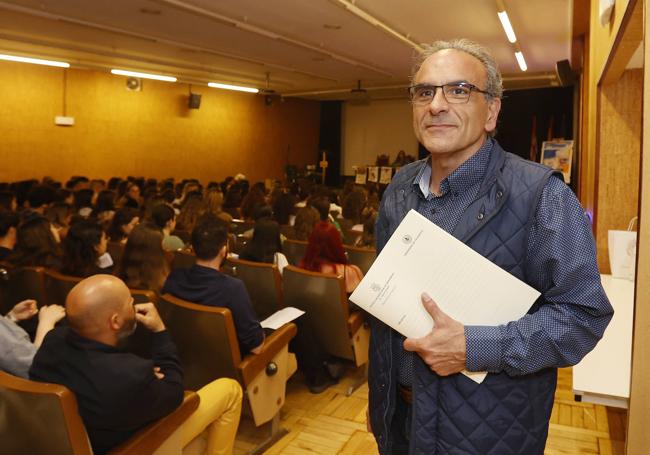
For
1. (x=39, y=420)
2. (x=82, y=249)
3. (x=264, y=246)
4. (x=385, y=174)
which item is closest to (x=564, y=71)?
(x=264, y=246)

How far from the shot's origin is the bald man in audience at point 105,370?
70.5 inches

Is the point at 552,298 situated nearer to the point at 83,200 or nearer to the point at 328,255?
the point at 328,255

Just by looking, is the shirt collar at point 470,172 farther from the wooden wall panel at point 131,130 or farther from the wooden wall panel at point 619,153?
the wooden wall panel at point 131,130

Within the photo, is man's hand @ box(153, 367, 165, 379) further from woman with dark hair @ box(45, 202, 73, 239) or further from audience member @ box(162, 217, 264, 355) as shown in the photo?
woman with dark hair @ box(45, 202, 73, 239)

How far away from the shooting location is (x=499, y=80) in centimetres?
143

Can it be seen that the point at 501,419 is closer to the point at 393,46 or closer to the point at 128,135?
the point at 393,46

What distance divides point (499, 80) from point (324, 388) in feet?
9.47

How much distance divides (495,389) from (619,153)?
285 cm

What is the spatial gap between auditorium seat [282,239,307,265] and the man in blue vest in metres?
3.30

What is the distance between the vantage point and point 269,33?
8.29m

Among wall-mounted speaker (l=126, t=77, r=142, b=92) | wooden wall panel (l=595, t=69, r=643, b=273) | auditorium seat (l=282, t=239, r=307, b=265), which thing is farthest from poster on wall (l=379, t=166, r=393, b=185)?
wooden wall panel (l=595, t=69, r=643, b=273)

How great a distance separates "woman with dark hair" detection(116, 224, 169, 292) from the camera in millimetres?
3283

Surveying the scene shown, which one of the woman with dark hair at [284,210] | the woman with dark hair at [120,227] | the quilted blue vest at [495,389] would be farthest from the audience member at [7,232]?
the quilted blue vest at [495,389]

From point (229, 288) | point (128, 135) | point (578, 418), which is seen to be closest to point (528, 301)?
point (229, 288)
